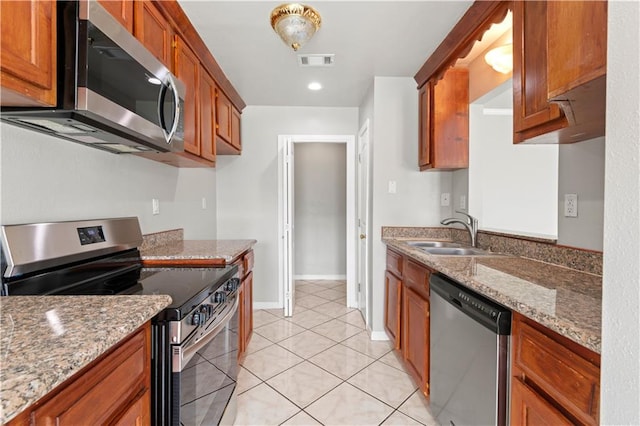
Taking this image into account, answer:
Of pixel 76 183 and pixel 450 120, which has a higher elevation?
pixel 450 120

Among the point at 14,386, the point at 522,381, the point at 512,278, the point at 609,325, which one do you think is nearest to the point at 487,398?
the point at 522,381

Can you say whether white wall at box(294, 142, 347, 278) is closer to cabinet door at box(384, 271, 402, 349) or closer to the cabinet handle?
cabinet door at box(384, 271, 402, 349)

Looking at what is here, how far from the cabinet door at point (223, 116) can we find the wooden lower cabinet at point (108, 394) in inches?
81.7

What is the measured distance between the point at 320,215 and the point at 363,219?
1666 millimetres

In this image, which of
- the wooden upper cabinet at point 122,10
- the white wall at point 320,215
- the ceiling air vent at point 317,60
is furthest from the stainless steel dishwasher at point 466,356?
the white wall at point 320,215

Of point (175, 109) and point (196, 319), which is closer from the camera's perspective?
point (196, 319)

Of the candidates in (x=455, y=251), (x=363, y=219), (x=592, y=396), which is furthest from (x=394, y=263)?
(x=592, y=396)

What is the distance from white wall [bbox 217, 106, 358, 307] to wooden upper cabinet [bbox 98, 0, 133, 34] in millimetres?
2144

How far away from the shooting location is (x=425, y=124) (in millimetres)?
2504

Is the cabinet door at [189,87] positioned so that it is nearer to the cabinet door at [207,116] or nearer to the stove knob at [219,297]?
the cabinet door at [207,116]

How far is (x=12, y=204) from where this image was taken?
3.80 ft

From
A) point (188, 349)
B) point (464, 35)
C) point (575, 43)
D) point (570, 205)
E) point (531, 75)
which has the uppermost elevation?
point (464, 35)

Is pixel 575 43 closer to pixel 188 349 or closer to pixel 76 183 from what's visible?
pixel 188 349

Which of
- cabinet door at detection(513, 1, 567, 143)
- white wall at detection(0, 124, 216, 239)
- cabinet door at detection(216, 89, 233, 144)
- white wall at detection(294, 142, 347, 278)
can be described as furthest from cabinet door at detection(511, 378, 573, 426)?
white wall at detection(294, 142, 347, 278)
